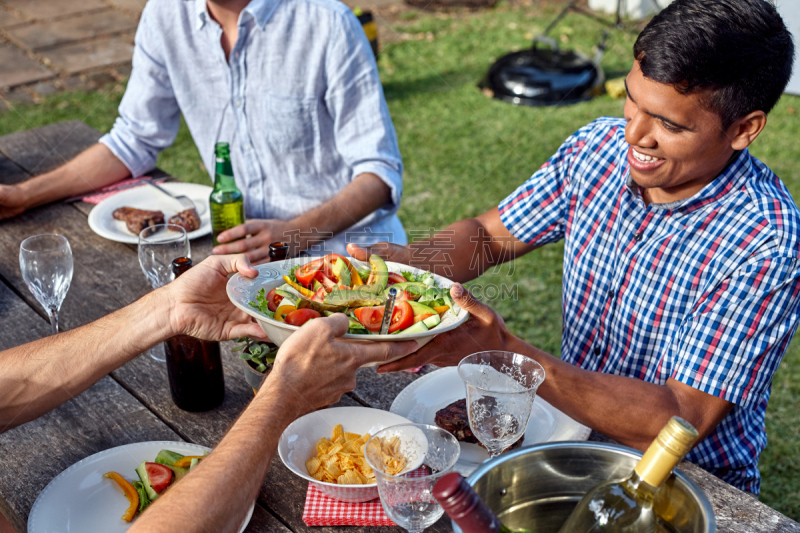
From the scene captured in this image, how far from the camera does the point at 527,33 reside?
7.66 meters

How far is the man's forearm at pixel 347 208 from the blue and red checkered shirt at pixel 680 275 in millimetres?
622

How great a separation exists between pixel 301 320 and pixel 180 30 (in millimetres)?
1727

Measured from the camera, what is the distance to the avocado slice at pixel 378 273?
1835mm

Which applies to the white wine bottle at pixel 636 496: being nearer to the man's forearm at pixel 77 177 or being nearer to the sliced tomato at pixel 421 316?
the sliced tomato at pixel 421 316

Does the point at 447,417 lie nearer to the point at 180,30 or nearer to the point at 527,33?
the point at 180,30

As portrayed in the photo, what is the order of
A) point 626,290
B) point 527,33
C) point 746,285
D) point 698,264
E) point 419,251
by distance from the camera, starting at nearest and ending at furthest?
point 746,285 < point 698,264 < point 626,290 < point 419,251 < point 527,33

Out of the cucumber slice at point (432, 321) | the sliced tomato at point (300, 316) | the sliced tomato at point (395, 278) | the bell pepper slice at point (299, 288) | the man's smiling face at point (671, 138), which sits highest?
the man's smiling face at point (671, 138)

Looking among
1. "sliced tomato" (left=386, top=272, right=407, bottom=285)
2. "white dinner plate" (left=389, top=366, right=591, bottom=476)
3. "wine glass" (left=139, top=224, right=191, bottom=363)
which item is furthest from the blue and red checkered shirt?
"wine glass" (left=139, top=224, right=191, bottom=363)

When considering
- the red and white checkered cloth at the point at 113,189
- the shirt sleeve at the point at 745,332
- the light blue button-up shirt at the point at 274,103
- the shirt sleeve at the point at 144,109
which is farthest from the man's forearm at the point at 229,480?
the shirt sleeve at the point at 144,109

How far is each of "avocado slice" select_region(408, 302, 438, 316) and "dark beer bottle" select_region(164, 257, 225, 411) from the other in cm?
49

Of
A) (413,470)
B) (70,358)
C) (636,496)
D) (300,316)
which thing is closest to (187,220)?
(70,358)

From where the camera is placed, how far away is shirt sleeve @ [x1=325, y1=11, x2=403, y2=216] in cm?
275

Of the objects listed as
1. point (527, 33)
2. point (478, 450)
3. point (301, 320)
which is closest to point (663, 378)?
point (478, 450)

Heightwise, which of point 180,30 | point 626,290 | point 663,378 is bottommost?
point 663,378
